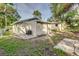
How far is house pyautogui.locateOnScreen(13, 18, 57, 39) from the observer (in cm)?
151

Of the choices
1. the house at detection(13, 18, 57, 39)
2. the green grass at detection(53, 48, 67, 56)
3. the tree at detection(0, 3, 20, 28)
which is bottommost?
the green grass at detection(53, 48, 67, 56)

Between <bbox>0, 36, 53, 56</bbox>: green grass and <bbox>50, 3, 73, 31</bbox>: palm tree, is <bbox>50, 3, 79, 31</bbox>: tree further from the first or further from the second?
<bbox>0, 36, 53, 56</bbox>: green grass

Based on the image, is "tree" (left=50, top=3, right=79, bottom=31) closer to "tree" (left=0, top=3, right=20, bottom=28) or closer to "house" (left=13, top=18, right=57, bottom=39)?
"house" (left=13, top=18, right=57, bottom=39)

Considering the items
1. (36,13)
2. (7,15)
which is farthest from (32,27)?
(7,15)

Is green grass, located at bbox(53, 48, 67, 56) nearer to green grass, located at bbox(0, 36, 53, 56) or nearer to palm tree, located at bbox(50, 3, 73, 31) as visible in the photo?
green grass, located at bbox(0, 36, 53, 56)

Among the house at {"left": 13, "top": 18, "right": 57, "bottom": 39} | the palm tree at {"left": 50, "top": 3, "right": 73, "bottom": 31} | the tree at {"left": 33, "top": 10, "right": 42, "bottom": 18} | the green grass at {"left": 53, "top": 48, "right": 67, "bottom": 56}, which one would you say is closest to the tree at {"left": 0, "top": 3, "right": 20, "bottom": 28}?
the house at {"left": 13, "top": 18, "right": 57, "bottom": 39}

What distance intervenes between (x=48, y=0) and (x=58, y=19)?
0.22 m

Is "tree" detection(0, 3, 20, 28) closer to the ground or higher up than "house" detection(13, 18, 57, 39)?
higher up

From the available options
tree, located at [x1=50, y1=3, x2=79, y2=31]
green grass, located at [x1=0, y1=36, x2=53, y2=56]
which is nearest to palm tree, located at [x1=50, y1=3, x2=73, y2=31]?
tree, located at [x1=50, y1=3, x2=79, y2=31]

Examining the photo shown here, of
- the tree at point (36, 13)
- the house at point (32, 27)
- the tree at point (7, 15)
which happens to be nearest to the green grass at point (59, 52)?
the house at point (32, 27)

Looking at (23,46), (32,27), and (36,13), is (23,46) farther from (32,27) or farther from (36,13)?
(36,13)

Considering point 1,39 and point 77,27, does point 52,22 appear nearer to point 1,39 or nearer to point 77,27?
point 77,27

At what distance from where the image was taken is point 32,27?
1.52 m

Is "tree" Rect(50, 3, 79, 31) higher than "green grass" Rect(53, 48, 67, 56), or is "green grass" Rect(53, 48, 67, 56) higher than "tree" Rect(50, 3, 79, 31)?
"tree" Rect(50, 3, 79, 31)
